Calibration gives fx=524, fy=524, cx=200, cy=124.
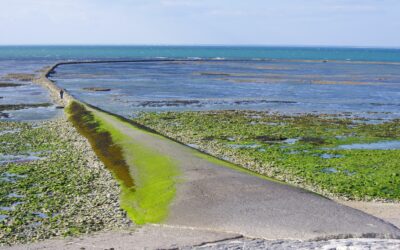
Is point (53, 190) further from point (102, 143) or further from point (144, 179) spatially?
point (102, 143)

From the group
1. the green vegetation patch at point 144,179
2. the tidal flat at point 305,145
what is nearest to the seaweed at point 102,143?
the green vegetation patch at point 144,179

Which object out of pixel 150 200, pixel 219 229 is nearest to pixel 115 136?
pixel 150 200

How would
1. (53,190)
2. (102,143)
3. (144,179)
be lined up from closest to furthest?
(53,190), (144,179), (102,143)

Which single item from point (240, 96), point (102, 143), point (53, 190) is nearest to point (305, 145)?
point (102, 143)

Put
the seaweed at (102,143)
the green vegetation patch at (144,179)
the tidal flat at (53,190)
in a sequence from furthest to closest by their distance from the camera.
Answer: the seaweed at (102,143) → the green vegetation patch at (144,179) → the tidal flat at (53,190)

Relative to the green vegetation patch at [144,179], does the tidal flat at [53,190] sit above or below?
below

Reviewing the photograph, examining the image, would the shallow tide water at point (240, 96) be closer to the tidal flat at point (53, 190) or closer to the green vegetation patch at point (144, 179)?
the tidal flat at point (53, 190)
